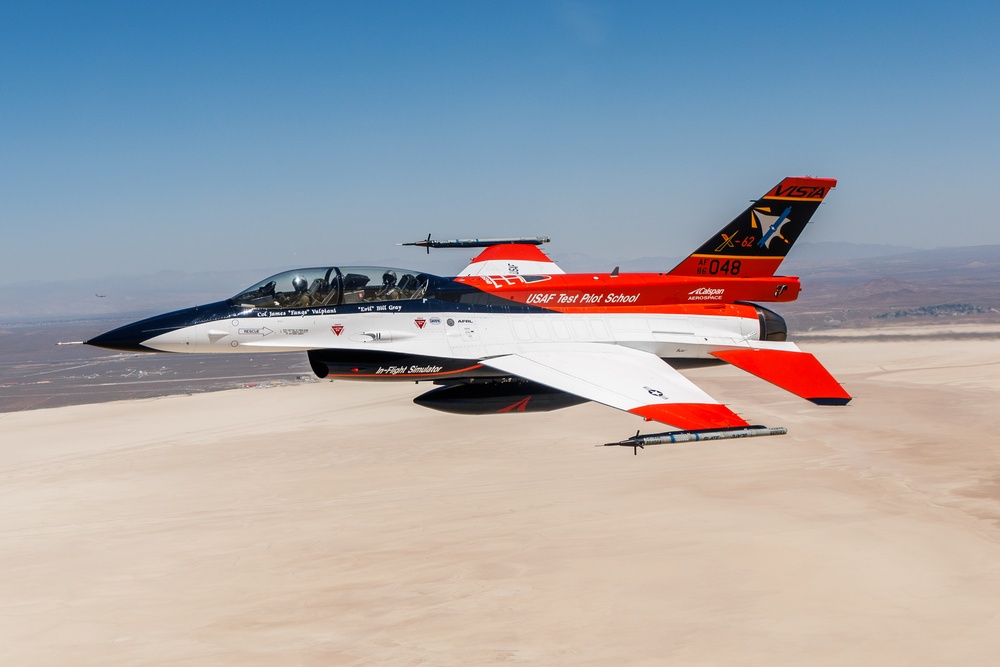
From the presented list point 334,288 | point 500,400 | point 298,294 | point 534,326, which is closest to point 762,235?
point 534,326

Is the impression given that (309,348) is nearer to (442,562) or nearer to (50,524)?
(442,562)

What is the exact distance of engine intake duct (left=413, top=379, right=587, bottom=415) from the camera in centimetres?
1853

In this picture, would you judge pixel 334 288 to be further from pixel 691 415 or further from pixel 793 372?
pixel 793 372

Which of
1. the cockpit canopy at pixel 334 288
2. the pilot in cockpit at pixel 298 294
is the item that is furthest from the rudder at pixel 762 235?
the pilot in cockpit at pixel 298 294

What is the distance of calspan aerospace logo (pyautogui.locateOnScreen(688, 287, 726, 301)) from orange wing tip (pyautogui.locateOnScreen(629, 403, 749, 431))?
5.84 meters

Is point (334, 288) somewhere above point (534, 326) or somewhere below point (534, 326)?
above

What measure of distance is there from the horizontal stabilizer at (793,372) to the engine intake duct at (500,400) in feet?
14.5

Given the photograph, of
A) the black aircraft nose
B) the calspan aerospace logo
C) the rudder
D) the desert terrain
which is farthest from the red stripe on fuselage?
the black aircraft nose

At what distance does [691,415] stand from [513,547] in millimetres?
4596

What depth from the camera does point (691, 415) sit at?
14930 mm

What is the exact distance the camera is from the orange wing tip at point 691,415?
14.5m

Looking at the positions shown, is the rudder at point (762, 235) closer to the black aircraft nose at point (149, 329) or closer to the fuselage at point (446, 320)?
the fuselage at point (446, 320)

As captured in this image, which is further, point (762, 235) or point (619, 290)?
point (762, 235)

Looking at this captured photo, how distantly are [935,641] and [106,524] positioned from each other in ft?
57.9
